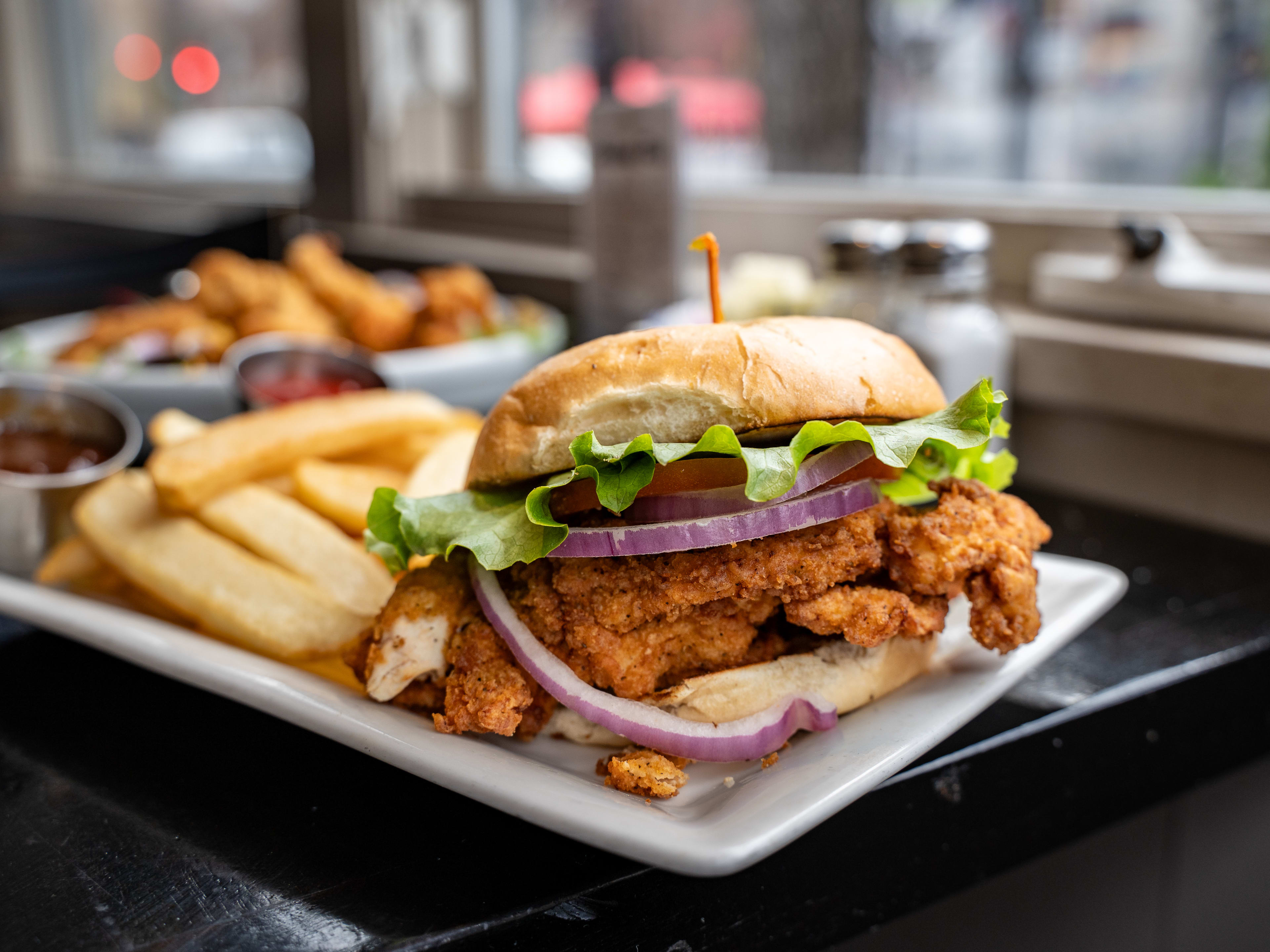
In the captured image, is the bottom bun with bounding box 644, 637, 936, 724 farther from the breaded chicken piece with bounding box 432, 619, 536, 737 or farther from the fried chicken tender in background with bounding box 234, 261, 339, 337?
the fried chicken tender in background with bounding box 234, 261, 339, 337

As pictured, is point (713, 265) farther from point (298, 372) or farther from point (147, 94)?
point (147, 94)

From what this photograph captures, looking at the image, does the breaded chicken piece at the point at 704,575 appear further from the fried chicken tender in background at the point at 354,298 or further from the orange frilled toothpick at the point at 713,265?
the fried chicken tender in background at the point at 354,298

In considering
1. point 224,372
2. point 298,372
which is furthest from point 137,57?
point 298,372

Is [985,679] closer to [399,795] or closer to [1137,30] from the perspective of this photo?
[399,795]

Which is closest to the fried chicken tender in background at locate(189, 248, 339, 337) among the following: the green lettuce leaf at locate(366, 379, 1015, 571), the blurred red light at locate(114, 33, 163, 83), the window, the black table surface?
the black table surface

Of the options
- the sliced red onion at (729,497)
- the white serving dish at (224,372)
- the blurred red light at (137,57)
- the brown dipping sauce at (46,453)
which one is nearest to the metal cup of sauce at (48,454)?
the brown dipping sauce at (46,453)

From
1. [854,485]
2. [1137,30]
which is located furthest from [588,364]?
[1137,30]
